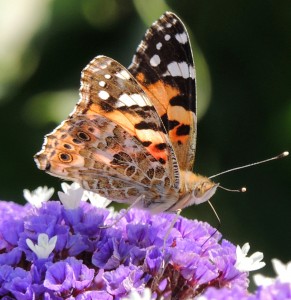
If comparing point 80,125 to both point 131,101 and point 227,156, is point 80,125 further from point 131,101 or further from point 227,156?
point 227,156

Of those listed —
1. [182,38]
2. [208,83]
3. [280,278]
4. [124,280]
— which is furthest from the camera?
[208,83]

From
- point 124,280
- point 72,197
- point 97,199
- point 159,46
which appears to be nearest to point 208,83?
point 159,46

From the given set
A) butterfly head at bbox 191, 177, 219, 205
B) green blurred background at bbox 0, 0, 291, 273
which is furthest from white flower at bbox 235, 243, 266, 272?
green blurred background at bbox 0, 0, 291, 273

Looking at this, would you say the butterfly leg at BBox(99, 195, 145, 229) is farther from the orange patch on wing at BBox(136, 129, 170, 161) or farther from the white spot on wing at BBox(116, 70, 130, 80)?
the white spot on wing at BBox(116, 70, 130, 80)

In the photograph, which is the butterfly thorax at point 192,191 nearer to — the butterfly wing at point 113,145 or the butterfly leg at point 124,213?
the butterfly wing at point 113,145

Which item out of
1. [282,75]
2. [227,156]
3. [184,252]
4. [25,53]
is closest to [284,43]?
[282,75]

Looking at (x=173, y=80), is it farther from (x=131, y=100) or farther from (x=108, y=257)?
(x=108, y=257)

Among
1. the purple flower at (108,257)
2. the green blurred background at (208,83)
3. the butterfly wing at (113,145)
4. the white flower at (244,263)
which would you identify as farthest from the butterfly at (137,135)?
the green blurred background at (208,83)
